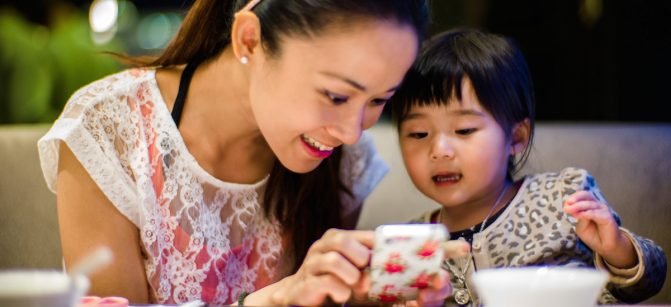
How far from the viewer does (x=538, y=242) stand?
1639 mm

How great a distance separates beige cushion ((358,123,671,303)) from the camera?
6.61ft

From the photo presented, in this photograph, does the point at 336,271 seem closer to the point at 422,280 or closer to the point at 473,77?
the point at 422,280

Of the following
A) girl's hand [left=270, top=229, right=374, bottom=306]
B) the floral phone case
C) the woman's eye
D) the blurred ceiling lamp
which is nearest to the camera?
the floral phone case

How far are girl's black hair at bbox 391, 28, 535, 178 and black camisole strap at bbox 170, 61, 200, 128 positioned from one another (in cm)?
46

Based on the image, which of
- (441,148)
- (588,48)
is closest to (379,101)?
(441,148)

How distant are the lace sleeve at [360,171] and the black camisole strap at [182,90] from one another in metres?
0.45

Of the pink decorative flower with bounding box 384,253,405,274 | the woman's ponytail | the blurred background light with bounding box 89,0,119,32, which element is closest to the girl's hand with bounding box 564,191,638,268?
the pink decorative flower with bounding box 384,253,405,274

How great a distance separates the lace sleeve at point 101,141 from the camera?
5.11 ft

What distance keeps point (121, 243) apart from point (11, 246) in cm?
63

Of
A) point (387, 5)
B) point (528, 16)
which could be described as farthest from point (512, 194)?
point (528, 16)

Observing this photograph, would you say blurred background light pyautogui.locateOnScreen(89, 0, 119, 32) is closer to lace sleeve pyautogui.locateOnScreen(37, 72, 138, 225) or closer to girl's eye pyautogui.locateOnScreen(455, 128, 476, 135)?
lace sleeve pyautogui.locateOnScreen(37, 72, 138, 225)

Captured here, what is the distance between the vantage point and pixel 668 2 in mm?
3111

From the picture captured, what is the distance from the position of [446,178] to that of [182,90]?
62 cm

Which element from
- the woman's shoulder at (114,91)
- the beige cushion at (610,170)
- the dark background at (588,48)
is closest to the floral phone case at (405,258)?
the woman's shoulder at (114,91)
